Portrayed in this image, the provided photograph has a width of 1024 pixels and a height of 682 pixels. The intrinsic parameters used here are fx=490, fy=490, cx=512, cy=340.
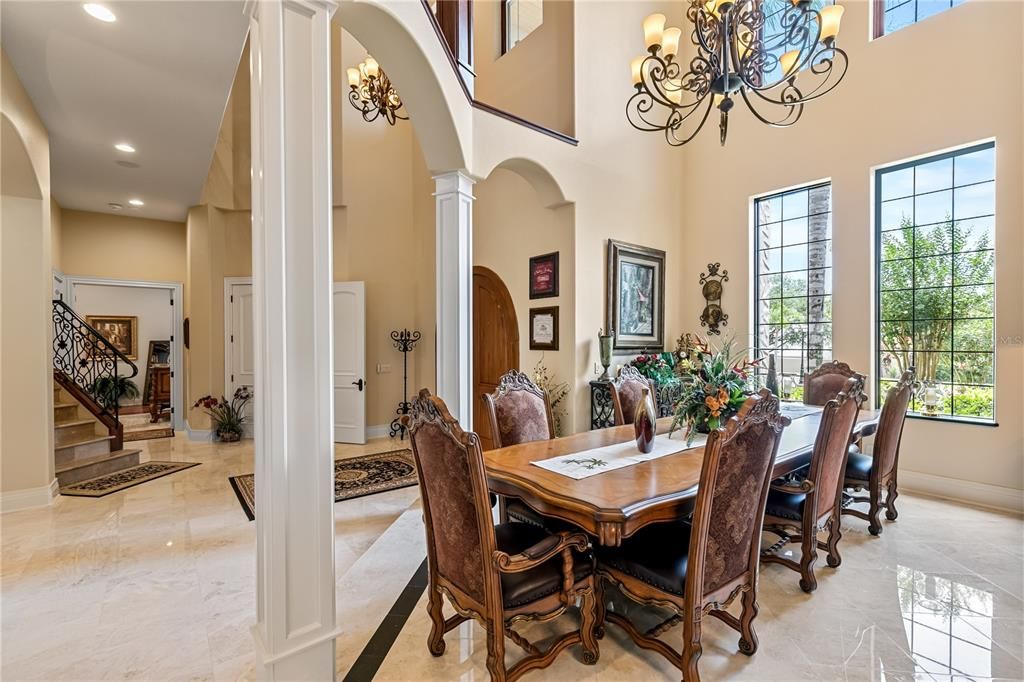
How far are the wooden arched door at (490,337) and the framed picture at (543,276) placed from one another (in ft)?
1.49

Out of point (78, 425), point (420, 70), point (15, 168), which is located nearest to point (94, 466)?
point (78, 425)

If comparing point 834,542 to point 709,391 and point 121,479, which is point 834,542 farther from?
point 121,479

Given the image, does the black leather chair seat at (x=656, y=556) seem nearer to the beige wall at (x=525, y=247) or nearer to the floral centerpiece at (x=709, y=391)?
the floral centerpiece at (x=709, y=391)

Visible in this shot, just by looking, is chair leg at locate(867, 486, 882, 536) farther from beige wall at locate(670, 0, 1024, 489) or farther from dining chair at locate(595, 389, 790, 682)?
dining chair at locate(595, 389, 790, 682)

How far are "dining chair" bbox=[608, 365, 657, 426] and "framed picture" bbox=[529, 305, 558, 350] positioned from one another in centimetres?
123

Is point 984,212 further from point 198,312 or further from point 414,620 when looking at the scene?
point 198,312

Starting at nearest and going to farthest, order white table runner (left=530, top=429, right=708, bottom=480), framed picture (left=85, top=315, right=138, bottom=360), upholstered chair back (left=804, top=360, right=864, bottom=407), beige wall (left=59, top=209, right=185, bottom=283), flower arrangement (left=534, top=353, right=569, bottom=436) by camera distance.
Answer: white table runner (left=530, top=429, right=708, bottom=480) → upholstered chair back (left=804, top=360, right=864, bottom=407) → flower arrangement (left=534, top=353, right=569, bottom=436) → beige wall (left=59, top=209, right=185, bottom=283) → framed picture (left=85, top=315, right=138, bottom=360)

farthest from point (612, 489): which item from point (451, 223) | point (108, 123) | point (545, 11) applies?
point (545, 11)

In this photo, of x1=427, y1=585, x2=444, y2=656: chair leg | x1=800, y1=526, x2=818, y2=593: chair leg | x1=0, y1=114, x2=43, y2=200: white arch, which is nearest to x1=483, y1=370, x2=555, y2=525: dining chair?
x1=427, y1=585, x2=444, y2=656: chair leg

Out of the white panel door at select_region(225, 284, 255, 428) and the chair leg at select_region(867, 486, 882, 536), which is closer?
the chair leg at select_region(867, 486, 882, 536)

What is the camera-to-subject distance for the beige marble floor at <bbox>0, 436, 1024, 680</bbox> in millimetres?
1998

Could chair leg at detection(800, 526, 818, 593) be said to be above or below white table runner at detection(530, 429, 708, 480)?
below

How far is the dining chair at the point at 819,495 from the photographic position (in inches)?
95.9

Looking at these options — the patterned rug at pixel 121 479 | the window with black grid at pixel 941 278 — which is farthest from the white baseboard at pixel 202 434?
the window with black grid at pixel 941 278
